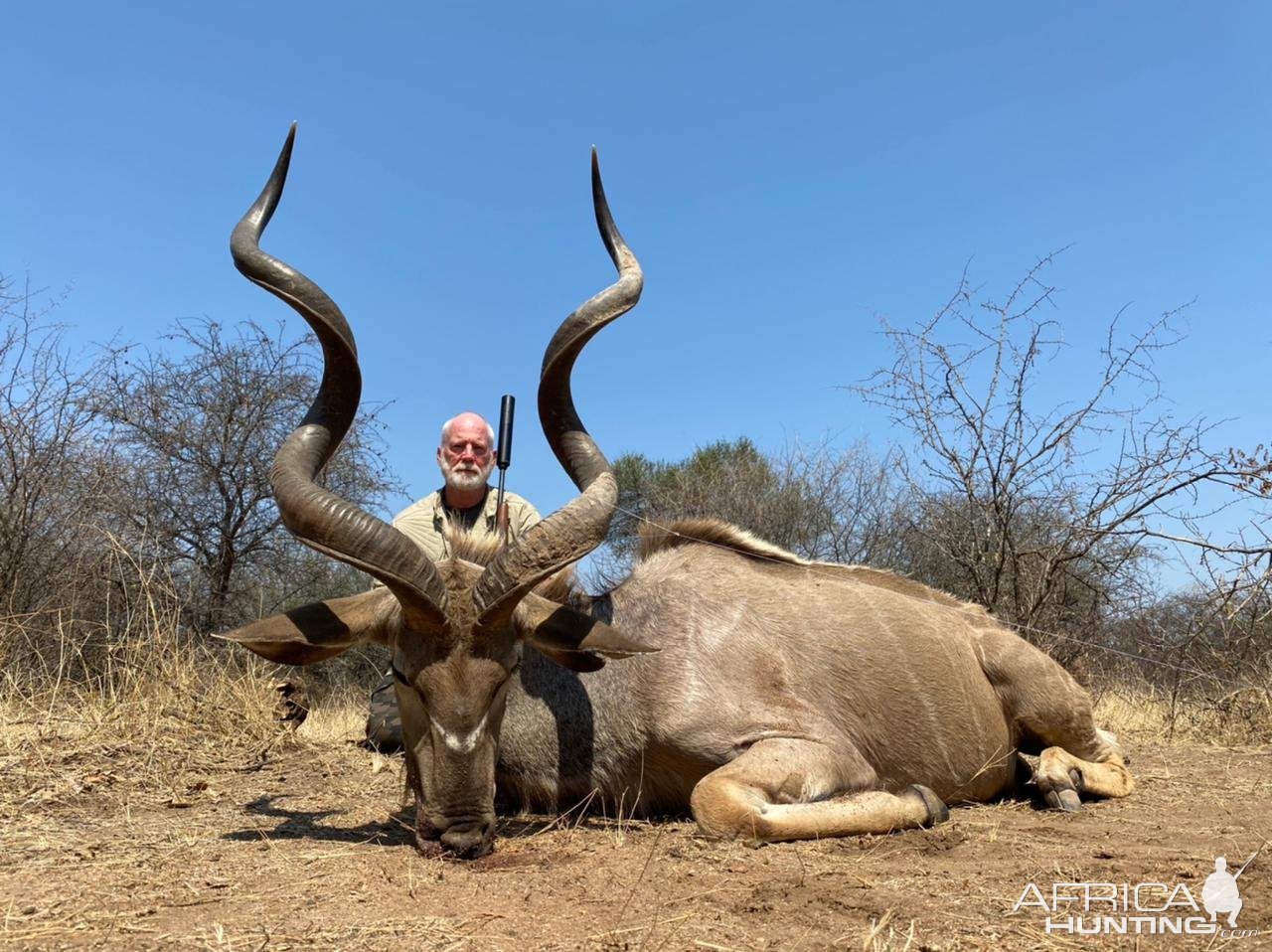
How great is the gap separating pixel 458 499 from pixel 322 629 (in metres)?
2.60

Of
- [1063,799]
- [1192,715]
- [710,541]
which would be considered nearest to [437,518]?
[710,541]

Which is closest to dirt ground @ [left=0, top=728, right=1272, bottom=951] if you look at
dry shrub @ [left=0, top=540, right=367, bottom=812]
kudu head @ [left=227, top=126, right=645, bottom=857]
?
dry shrub @ [left=0, top=540, right=367, bottom=812]

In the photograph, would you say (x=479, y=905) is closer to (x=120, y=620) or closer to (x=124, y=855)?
(x=124, y=855)

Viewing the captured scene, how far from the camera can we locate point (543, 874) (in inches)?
127

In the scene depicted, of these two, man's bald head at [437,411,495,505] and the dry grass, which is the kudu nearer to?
the dry grass

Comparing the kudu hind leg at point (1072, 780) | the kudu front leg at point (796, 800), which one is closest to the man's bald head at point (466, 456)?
the kudu front leg at point (796, 800)

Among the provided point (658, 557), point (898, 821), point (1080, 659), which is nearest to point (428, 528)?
point (658, 557)

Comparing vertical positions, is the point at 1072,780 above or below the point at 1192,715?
below

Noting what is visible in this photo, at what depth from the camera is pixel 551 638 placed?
4133 millimetres

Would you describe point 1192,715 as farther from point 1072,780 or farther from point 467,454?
point 467,454

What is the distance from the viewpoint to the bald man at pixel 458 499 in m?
6.33

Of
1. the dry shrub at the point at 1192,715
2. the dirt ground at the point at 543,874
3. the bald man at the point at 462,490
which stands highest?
the bald man at the point at 462,490

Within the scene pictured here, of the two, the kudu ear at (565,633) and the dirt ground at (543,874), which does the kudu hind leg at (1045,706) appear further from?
the kudu ear at (565,633)

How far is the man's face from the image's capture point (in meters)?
6.47
